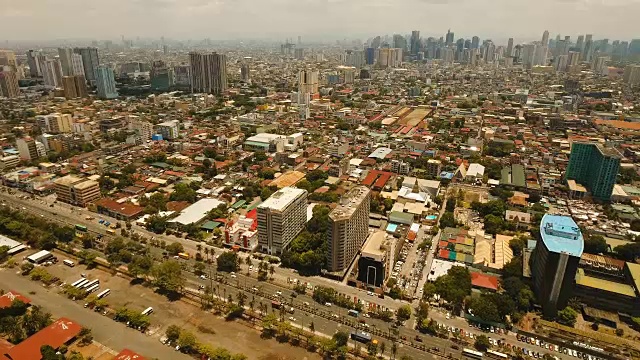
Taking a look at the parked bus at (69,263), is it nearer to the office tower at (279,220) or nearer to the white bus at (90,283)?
the white bus at (90,283)

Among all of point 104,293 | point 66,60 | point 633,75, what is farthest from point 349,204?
point 633,75

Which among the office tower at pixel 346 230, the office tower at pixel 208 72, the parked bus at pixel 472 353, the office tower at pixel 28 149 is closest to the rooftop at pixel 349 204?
the office tower at pixel 346 230

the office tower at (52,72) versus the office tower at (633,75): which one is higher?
the office tower at (633,75)

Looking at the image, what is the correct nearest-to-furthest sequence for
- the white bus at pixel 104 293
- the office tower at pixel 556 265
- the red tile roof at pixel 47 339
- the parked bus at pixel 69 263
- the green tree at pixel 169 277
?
the red tile roof at pixel 47 339 → the office tower at pixel 556 265 → the white bus at pixel 104 293 → the green tree at pixel 169 277 → the parked bus at pixel 69 263

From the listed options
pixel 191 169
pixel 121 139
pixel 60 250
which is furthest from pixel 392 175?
pixel 121 139

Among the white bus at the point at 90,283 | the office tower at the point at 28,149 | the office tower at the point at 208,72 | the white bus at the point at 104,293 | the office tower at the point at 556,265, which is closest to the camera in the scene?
the office tower at the point at 556,265

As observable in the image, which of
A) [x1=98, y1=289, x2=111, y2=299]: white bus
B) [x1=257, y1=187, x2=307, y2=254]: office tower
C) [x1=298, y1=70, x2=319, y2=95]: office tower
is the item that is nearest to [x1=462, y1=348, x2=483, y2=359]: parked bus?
[x1=257, y1=187, x2=307, y2=254]: office tower

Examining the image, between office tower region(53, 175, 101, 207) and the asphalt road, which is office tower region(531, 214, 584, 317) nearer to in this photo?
the asphalt road
